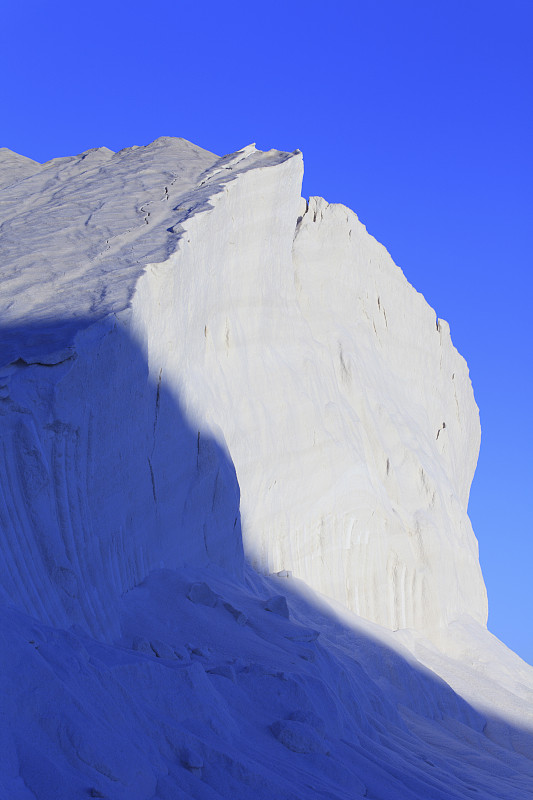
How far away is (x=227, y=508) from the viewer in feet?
35.4

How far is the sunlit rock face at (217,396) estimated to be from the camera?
7.15 m

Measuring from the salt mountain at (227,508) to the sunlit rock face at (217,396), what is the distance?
0.04 m

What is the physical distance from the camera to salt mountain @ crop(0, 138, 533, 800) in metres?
5.34

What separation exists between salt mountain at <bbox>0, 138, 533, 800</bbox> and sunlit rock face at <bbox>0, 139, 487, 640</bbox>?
42 mm

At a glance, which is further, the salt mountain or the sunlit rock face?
the sunlit rock face

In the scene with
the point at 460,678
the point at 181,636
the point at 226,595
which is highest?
the point at 460,678

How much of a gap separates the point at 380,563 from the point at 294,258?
550 cm

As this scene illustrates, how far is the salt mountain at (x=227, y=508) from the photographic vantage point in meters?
5.34

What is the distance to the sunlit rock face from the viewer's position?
7148 millimetres

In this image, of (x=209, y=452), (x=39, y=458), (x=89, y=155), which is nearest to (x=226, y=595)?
(x=209, y=452)

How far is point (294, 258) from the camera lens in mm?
16688

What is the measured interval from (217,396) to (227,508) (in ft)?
6.17

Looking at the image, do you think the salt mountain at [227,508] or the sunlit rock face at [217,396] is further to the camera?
the sunlit rock face at [217,396]

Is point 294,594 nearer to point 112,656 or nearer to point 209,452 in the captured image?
point 209,452
